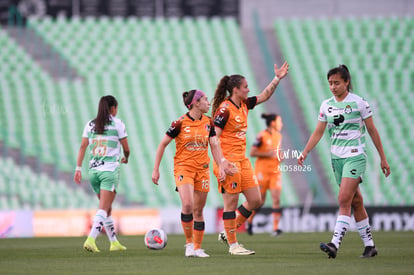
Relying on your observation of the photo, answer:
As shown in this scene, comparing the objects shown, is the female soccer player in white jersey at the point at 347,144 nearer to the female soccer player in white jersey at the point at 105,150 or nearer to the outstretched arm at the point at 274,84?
the outstretched arm at the point at 274,84

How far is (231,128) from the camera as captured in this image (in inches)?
398

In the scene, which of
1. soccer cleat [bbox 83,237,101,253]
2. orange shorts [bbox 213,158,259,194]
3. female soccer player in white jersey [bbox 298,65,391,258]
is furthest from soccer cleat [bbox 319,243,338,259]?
soccer cleat [bbox 83,237,101,253]

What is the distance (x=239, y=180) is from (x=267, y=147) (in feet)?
20.1

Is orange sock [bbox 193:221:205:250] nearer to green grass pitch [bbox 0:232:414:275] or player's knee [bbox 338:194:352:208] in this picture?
green grass pitch [bbox 0:232:414:275]

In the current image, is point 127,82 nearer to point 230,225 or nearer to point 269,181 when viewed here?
point 269,181

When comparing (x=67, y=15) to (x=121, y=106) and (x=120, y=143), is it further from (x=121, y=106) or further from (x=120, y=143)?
(x=120, y=143)

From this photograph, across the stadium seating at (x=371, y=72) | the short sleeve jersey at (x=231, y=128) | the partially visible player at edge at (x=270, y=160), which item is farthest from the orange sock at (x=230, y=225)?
the stadium seating at (x=371, y=72)

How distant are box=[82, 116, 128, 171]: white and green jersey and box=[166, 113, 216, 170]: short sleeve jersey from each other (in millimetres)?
1729

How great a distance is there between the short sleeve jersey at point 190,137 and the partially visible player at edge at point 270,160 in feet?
20.4

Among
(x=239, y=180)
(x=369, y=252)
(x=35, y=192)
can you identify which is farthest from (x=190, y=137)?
(x=35, y=192)

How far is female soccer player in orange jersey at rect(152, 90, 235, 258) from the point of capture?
9664 mm

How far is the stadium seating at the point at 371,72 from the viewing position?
23.5 metres

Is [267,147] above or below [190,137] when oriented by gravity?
above

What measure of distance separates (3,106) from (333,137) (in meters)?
18.2
